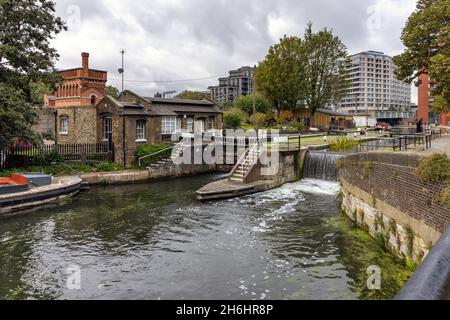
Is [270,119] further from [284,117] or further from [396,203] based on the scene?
[396,203]

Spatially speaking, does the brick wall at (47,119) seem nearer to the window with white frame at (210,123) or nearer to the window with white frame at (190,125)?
the window with white frame at (190,125)

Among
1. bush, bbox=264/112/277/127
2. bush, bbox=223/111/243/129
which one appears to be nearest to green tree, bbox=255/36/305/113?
bush, bbox=264/112/277/127

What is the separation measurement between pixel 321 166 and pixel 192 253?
1575 centimetres

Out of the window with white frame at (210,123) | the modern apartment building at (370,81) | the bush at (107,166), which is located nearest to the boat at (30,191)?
the bush at (107,166)

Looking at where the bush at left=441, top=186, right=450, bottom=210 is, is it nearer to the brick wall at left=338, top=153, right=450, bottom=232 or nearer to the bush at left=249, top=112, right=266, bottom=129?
the brick wall at left=338, top=153, right=450, bottom=232

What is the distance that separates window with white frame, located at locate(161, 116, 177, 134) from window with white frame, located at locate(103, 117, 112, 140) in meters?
4.47

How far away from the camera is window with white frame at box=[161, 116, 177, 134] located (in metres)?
33.1

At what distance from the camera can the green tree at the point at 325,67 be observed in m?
50.3

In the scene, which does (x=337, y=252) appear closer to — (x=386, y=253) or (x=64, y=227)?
(x=386, y=253)

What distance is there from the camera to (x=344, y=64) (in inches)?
2009

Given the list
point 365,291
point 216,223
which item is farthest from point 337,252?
point 216,223

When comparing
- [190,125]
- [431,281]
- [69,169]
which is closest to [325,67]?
[190,125]

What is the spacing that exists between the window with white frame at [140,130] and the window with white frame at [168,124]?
8.42ft

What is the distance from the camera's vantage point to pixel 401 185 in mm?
11094
